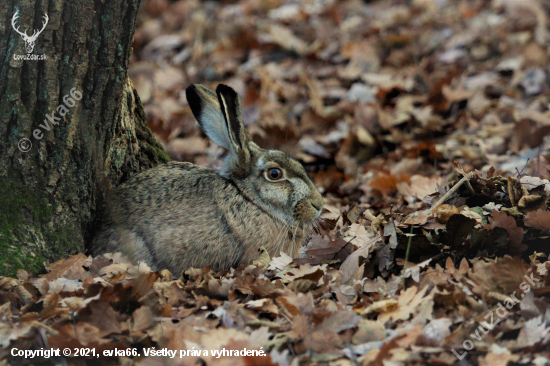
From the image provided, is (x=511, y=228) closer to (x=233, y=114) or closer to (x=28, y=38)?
(x=233, y=114)

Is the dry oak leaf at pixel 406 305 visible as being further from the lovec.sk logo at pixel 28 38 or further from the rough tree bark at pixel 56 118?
the lovec.sk logo at pixel 28 38

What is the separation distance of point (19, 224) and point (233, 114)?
2069 millimetres

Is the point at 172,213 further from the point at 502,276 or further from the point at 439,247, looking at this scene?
the point at 502,276

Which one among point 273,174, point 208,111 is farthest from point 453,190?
point 208,111

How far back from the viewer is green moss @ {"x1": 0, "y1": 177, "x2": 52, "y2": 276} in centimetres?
453

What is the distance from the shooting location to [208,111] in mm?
5543

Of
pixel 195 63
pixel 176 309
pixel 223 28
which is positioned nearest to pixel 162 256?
pixel 176 309

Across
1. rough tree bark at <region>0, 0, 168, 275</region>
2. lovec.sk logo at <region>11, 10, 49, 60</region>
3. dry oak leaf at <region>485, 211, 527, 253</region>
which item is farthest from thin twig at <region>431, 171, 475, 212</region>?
lovec.sk logo at <region>11, 10, 49, 60</region>

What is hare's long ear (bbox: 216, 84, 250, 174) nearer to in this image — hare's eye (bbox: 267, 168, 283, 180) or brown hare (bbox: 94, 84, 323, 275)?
brown hare (bbox: 94, 84, 323, 275)

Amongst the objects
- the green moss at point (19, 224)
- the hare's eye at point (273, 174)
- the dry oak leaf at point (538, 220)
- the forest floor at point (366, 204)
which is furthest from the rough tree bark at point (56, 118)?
the dry oak leaf at point (538, 220)

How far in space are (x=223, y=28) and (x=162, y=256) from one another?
8.08 meters

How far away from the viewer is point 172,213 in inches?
202

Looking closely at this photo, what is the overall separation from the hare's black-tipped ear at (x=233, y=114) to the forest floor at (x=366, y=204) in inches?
48.4

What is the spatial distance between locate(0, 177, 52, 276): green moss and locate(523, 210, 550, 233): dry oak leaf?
3.84 m
